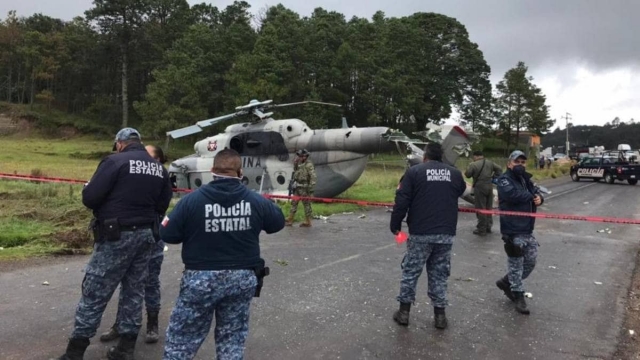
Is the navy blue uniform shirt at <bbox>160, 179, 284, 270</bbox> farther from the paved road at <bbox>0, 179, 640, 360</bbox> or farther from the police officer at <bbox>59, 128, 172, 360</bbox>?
the paved road at <bbox>0, 179, 640, 360</bbox>

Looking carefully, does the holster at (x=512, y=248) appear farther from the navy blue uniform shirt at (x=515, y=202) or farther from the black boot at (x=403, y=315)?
the black boot at (x=403, y=315)

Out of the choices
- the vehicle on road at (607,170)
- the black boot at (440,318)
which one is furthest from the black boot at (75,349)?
the vehicle on road at (607,170)

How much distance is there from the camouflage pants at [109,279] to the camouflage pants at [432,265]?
260cm

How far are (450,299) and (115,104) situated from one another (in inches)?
2522

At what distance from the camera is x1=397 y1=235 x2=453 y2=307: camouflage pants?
4.95 meters

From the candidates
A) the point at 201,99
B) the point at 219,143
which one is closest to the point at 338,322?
the point at 219,143

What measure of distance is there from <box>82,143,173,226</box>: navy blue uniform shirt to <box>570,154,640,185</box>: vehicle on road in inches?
1216

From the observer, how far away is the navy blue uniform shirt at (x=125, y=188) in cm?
377

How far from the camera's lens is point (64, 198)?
41.5 feet

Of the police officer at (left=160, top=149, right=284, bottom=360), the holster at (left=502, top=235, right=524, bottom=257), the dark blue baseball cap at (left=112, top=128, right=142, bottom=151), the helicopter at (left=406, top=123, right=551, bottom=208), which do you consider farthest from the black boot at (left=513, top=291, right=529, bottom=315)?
the helicopter at (left=406, top=123, right=551, bottom=208)

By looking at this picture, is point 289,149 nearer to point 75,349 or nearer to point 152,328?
point 152,328

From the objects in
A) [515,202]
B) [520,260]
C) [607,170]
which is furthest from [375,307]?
[607,170]

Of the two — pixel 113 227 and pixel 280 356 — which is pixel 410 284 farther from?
pixel 113 227

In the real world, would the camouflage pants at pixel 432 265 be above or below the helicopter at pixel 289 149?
below
